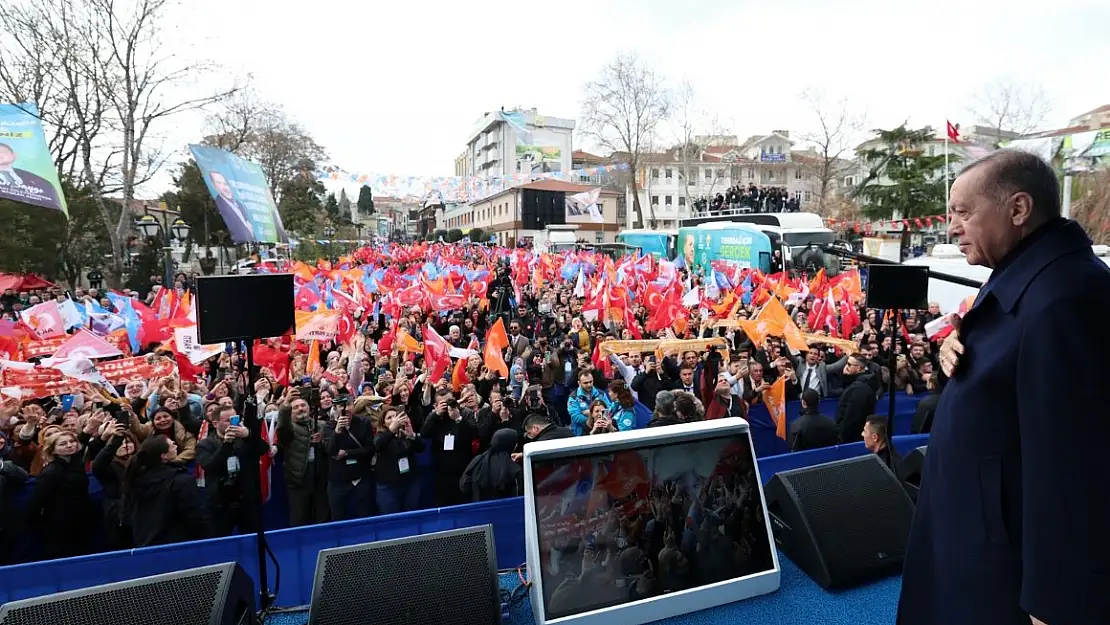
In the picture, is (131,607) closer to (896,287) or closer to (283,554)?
(283,554)

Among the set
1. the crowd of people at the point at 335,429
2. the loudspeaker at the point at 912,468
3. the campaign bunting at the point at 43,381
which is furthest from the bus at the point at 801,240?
the campaign bunting at the point at 43,381

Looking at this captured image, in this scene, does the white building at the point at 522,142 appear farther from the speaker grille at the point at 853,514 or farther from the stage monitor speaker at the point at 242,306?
the speaker grille at the point at 853,514

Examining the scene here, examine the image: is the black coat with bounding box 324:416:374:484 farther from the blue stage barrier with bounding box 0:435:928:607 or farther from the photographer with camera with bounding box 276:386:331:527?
the blue stage barrier with bounding box 0:435:928:607

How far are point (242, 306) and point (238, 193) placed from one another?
32.7ft

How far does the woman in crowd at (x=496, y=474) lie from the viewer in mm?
5508

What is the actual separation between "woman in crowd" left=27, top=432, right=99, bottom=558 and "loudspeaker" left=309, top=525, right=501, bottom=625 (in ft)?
13.5

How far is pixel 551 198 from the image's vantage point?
6900 centimetres

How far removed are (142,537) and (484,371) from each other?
16.6ft

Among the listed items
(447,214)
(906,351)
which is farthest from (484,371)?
(447,214)

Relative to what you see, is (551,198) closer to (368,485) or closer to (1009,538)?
(368,485)

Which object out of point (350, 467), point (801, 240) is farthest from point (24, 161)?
point (801, 240)

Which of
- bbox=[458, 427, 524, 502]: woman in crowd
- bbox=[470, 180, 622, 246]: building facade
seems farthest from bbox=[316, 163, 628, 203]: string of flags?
bbox=[470, 180, 622, 246]: building facade

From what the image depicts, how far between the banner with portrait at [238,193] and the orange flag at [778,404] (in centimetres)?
975

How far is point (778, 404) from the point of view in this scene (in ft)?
25.8
